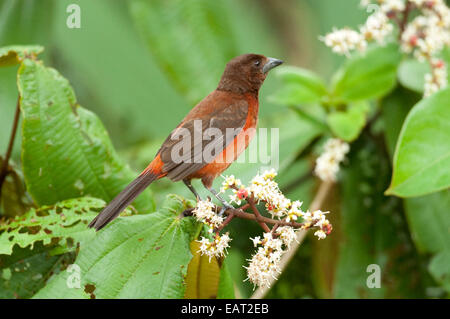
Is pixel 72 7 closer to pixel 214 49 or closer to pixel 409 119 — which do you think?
pixel 214 49

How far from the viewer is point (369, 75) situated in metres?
1.81

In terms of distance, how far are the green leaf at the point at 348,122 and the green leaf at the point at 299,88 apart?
0.08 meters

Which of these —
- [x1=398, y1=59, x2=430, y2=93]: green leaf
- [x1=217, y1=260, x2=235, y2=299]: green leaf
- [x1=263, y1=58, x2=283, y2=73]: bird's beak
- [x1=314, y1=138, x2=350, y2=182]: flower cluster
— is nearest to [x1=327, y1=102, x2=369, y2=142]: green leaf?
[x1=314, y1=138, x2=350, y2=182]: flower cluster

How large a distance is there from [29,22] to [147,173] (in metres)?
1.04

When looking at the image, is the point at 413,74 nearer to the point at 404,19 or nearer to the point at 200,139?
the point at 404,19

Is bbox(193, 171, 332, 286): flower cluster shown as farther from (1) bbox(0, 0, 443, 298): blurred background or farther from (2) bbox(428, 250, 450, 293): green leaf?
(2) bbox(428, 250, 450, 293): green leaf

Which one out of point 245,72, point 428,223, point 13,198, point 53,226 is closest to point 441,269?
point 428,223

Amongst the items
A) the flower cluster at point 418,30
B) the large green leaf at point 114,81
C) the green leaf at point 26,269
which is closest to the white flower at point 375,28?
the flower cluster at point 418,30

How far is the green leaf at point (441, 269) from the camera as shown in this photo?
167 cm

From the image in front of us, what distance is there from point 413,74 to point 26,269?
4.18 feet

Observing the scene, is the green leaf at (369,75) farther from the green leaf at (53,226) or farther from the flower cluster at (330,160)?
the green leaf at (53,226)

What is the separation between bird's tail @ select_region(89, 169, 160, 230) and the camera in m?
1.11

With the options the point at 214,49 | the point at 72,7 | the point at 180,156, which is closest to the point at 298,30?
the point at 214,49
